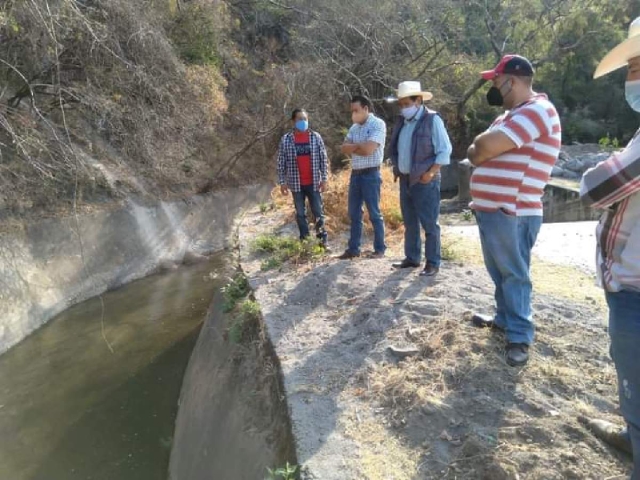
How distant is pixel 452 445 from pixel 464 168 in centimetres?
1384

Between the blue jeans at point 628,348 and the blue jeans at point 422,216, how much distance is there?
111 inches

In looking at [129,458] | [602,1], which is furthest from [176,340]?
[602,1]

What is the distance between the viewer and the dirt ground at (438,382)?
2736 mm

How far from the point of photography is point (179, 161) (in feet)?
45.2

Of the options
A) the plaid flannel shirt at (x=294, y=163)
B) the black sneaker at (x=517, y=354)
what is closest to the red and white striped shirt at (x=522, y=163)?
the black sneaker at (x=517, y=354)

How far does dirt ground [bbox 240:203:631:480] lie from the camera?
2.74m

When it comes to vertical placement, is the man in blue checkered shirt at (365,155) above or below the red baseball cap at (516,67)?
below

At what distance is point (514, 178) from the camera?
3.29 m

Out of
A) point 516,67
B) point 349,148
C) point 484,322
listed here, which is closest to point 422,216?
point 349,148

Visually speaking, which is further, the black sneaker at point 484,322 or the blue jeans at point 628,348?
the black sneaker at point 484,322

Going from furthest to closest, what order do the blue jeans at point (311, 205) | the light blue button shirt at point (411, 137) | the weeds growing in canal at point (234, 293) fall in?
the blue jeans at point (311, 205) < the weeds growing in canal at point (234, 293) < the light blue button shirt at point (411, 137)

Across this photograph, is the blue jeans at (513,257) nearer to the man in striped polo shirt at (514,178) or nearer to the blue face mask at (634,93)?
the man in striped polo shirt at (514,178)

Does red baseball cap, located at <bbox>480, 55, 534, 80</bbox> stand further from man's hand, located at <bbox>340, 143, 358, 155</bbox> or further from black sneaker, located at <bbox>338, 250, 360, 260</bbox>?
black sneaker, located at <bbox>338, 250, 360, 260</bbox>

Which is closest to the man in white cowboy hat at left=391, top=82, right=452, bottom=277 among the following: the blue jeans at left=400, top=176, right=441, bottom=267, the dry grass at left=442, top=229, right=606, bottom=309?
the blue jeans at left=400, top=176, right=441, bottom=267
